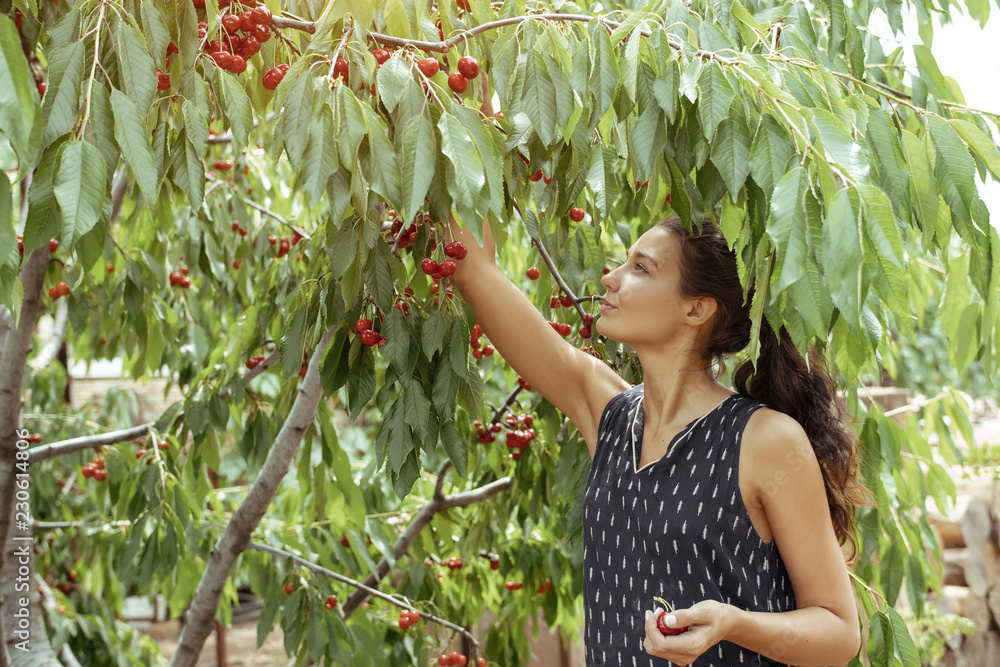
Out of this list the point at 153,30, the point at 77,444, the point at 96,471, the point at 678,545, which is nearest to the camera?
the point at 153,30

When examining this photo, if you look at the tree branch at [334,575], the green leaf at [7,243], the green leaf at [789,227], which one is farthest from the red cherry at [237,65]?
the tree branch at [334,575]

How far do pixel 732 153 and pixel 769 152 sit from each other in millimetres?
45

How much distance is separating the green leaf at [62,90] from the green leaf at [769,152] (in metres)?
0.64

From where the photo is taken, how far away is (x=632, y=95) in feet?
2.81

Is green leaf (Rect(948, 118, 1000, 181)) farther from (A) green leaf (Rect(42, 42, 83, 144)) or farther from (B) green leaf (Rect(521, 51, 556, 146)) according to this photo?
(A) green leaf (Rect(42, 42, 83, 144))

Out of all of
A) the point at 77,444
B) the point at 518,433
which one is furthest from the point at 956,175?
the point at 77,444

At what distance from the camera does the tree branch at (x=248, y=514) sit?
5.44 feet

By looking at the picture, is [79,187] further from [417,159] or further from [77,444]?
[77,444]

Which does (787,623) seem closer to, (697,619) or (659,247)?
(697,619)

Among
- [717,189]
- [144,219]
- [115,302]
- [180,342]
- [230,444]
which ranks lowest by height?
[230,444]

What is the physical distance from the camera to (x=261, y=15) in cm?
98

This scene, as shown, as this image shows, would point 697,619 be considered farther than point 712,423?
No

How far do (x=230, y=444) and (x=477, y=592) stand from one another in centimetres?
410

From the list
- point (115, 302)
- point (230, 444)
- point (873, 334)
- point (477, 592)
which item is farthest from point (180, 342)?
point (230, 444)
